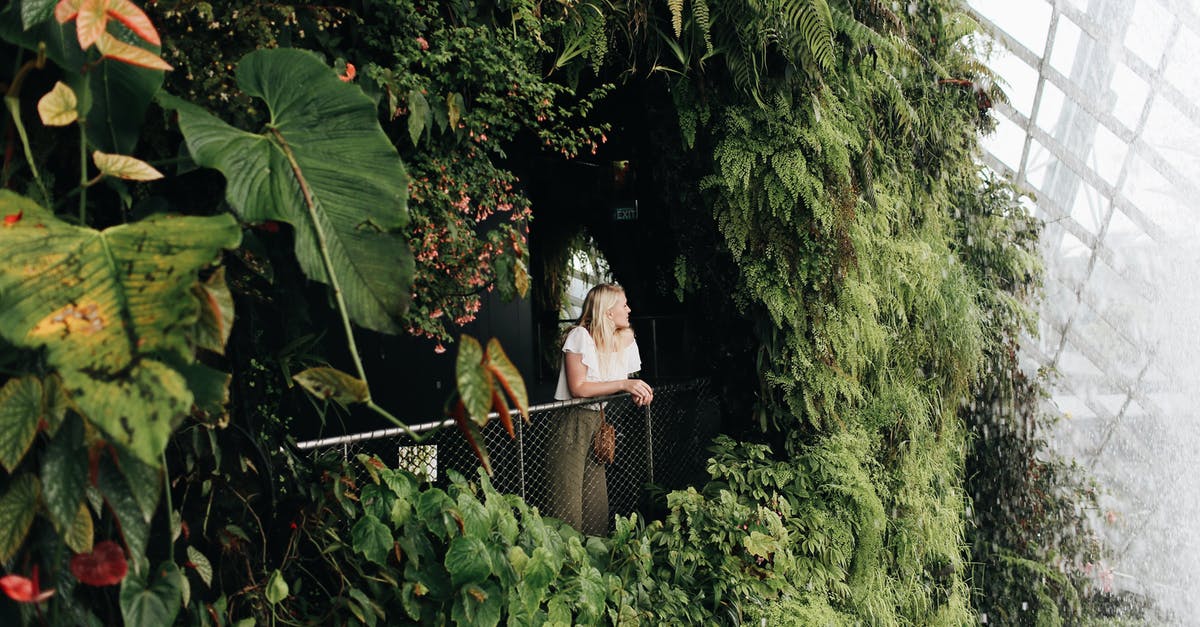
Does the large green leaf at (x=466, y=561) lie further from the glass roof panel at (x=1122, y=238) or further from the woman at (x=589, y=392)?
the glass roof panel at (x=1122, y=238)

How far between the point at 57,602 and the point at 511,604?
141 cm

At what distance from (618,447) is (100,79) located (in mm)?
3033

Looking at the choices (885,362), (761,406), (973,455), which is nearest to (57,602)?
(761,406)

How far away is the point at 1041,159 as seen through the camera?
9.98 m

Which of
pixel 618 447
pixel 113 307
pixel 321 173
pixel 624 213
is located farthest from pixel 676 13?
pixel 113 307

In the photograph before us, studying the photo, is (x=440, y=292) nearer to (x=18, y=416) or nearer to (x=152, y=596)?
(x=152, y=596)

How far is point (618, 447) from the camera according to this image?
184 inches

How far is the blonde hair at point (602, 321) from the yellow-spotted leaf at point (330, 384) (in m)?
2.43

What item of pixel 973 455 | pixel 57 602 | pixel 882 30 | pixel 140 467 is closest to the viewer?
pixel 140 467

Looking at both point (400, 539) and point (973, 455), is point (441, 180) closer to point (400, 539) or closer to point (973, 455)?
point (400, 539)

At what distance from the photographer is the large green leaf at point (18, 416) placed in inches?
70.7

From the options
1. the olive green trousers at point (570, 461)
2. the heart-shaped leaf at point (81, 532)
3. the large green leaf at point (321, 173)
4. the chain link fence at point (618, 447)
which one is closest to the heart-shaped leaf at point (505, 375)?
the large green leaf at point (321, 173)

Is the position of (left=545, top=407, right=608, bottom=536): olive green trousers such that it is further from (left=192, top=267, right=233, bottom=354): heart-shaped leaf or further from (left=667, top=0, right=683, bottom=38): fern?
(left=192, top=267, right=233, bottom=354): heart-shaped leaf

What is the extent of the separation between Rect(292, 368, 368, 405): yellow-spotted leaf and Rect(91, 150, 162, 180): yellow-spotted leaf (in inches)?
21.0
